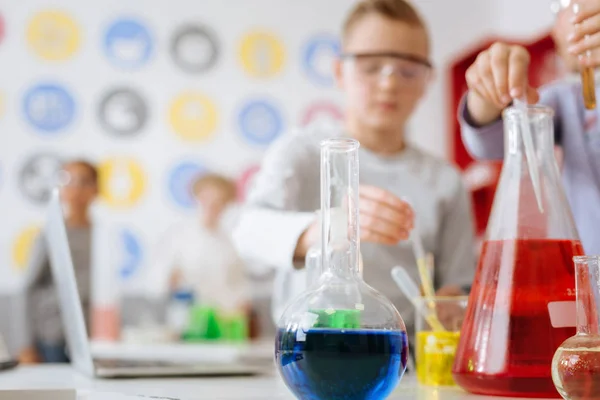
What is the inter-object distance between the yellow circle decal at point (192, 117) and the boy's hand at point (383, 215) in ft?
12.4

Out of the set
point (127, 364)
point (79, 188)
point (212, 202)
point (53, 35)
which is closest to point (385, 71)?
point (127, 364)

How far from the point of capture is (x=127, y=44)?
14.5 ft

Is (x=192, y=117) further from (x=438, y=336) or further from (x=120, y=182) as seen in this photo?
(x=438, y=336)

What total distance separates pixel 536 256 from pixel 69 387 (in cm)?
44

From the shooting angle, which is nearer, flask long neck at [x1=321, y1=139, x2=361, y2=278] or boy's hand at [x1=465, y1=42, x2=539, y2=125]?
flask long neck at [x1=321, y1=139, x2=361, y2=278]

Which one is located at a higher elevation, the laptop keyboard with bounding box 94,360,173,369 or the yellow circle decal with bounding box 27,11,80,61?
the yellow circle decal with bounding box 27,11,80,61

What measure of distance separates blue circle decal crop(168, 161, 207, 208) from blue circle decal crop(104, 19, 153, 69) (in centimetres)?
68

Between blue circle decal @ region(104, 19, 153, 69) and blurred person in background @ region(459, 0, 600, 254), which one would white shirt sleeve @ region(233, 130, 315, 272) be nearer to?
blurred person in background @ region(459, 0, 600, 254)

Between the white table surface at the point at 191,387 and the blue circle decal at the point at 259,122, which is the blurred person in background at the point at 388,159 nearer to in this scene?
the white table surface at the point at 191,387

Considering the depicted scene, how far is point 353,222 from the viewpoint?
1.83ft

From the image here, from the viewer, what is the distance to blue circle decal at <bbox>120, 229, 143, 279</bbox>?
4.23m

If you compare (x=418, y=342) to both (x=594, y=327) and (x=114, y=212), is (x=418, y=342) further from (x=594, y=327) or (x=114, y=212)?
(x=114, y=212)

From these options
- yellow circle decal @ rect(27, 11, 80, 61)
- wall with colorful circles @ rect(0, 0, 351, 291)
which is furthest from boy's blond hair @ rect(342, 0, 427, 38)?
Result: yellow circle decal @ rect(27, 11, 80, 61)

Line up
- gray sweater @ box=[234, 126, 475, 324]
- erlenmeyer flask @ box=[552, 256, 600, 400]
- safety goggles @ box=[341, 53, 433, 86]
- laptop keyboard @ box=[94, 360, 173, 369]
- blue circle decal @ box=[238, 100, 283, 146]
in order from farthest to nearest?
blue circle decal @ box=[238, 100, 283, 146] < safety goggles @ box=[341, 53, 433, 86] < gray sweater @ box=[234, 126, 475, 324] < laptop keyboard @ box=[94, 360, 173, 369] < erlenmeyer flask @ box=[552, 256, 600, 400]
